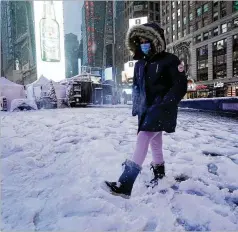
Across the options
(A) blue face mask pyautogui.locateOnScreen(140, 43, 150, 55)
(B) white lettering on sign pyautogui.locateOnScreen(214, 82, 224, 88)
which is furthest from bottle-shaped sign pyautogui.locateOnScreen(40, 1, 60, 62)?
(A) blue face mask pyautogui.locateOnScreen(140, 43, 150, 55)

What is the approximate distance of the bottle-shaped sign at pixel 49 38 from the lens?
1976 inches

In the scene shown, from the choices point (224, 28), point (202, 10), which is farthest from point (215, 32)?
point (202, 10)

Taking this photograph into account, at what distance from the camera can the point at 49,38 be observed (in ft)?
166

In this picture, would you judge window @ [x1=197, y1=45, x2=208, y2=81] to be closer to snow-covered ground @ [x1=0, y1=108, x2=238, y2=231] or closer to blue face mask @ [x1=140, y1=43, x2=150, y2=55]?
snow-covered ground @ [x1=0, y1=108, x2=238, y2=231]

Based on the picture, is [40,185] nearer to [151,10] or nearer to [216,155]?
[216,155]

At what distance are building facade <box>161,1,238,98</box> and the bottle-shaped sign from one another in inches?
1026

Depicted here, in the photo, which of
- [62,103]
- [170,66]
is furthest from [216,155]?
[62,103]

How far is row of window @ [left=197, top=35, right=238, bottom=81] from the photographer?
4197 cm

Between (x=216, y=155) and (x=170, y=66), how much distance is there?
2.12 m

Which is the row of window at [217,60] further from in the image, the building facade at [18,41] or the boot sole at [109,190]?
the building facade at [18,41]

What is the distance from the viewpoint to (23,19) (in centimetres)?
10469

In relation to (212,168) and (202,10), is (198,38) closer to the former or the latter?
(202,10)

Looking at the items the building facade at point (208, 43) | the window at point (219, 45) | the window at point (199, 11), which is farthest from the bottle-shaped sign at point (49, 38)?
the window at point (219, 45)

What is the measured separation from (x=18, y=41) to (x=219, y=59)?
81753 millimetres
